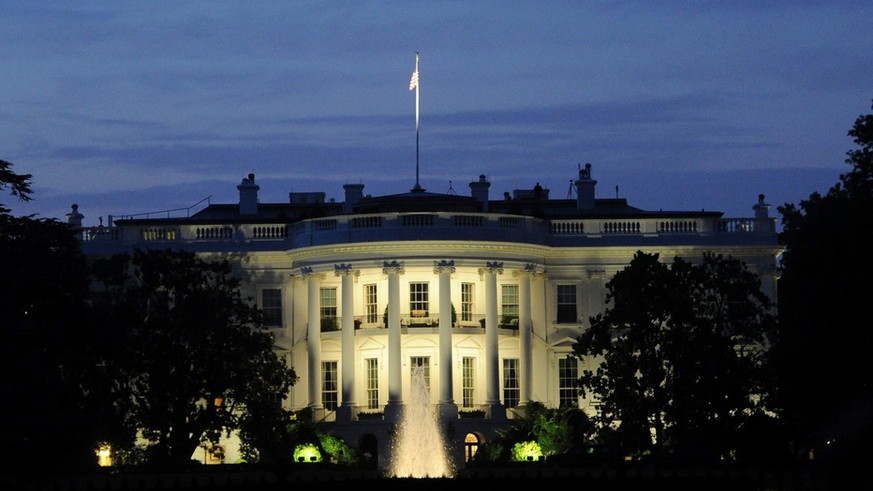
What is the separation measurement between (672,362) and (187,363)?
56.2 ft

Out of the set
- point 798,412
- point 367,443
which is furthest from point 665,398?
point 367,443


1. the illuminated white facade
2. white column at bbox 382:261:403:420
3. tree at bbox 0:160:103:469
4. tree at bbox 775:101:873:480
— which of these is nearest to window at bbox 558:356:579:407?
the illuminated white facade

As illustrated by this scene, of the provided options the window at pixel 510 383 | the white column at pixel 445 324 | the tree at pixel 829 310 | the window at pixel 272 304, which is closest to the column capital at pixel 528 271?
the white column at pixel 445 324

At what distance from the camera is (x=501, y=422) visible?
311 feet

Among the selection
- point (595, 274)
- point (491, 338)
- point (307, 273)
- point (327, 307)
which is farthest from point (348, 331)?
point (595, 274)

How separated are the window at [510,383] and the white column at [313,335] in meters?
7.53

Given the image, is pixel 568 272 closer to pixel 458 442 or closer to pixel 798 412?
pixel 458 442

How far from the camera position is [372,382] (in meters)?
97.8

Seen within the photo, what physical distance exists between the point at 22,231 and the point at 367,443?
31458 mm

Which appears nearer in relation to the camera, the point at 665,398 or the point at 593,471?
the point at 593,471

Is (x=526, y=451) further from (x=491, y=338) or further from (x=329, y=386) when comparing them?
(x=329, y=386)

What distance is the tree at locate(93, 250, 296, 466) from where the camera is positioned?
84.6 metres

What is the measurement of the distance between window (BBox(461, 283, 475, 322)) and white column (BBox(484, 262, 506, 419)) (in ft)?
5.25

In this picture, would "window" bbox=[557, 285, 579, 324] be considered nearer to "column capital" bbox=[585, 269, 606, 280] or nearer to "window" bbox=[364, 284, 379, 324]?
"column capital" bbox=[585, 269, 606, 280]
